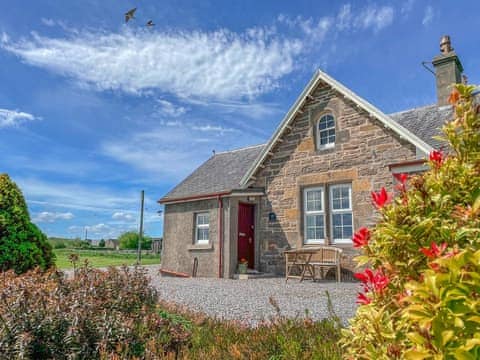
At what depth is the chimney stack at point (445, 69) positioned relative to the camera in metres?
12.2

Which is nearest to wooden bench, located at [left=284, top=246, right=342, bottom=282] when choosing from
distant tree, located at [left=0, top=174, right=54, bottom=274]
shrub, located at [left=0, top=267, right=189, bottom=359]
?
distant tree, located at [left=0, top=174, right=54, bottom=274]

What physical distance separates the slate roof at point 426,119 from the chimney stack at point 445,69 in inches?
17.2

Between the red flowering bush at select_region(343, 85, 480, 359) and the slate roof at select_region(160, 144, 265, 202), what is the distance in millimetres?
11984

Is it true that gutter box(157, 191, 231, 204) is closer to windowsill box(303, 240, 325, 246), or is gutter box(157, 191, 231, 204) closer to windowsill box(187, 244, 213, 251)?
windowsill box(187, 244, 213, 251)

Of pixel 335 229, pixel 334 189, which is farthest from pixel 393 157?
pixel 335 229

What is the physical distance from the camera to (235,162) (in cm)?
1686

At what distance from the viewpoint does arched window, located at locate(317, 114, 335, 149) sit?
12.4 m

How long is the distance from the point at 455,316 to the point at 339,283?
397 inches

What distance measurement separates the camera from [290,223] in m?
12.7

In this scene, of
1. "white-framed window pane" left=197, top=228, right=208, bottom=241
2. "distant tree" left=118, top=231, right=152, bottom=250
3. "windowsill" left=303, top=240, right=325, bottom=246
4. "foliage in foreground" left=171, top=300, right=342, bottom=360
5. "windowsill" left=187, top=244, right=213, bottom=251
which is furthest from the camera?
"distant tree" left=118, top=231, right=152, bottom=250

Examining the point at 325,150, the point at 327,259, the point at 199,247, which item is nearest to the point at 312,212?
the point at 327,259

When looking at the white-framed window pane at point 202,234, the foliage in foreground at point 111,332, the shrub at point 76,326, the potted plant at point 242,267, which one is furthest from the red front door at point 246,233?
the shrub at point 76,326

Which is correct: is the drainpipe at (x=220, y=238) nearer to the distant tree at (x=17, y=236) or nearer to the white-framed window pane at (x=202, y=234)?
the white-framed window pane at (x=202, y=234)

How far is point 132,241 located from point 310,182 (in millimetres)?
26745
